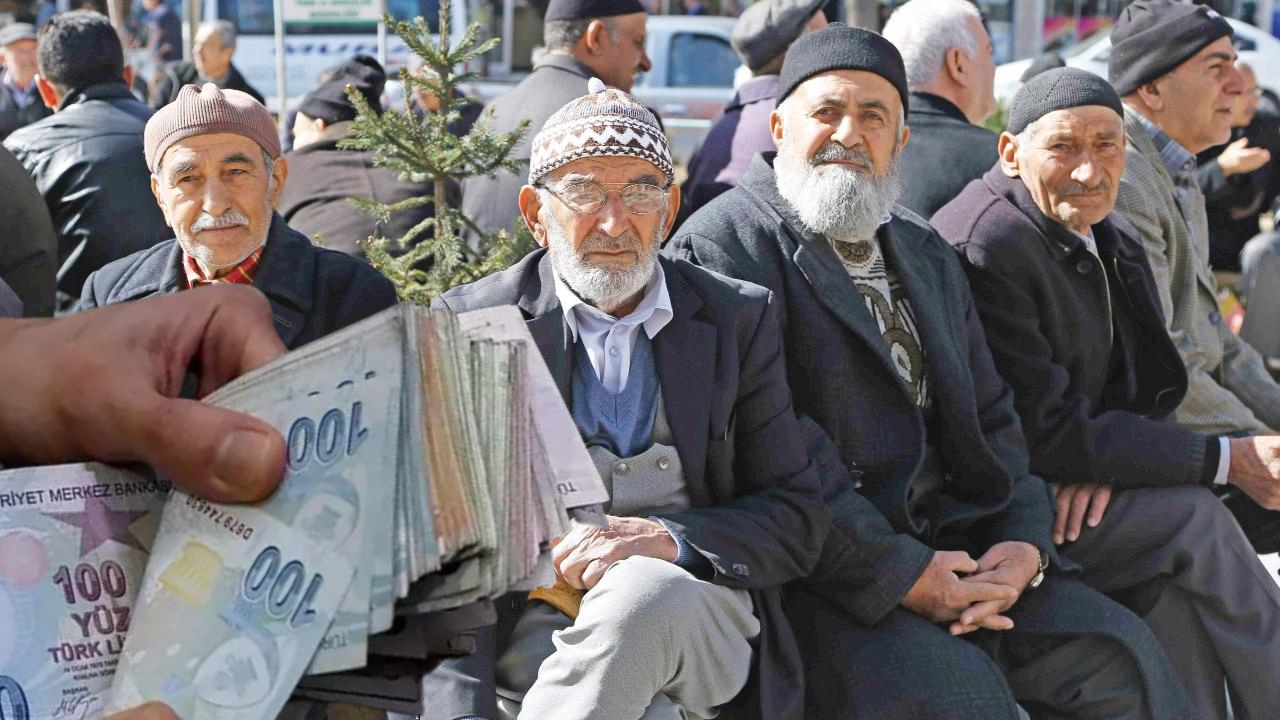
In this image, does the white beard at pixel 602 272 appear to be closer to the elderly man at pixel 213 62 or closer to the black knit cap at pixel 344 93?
the black knit cap at pixel 344 93

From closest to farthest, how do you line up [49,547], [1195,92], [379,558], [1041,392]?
[379,558], [49,547], [1041,392], [1195,92]

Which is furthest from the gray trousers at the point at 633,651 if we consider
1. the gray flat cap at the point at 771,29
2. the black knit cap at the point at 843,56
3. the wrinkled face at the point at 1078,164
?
the gray flat cap at the point at 771,29

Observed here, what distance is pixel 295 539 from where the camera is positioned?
1562mm

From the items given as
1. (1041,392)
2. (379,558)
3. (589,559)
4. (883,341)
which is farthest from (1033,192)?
(379,558)

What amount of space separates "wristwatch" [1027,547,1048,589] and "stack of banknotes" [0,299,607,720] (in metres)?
2.47

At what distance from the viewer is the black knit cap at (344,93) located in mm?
6176

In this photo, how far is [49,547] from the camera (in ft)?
5.49

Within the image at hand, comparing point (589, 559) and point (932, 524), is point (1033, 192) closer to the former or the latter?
point (932, 524)

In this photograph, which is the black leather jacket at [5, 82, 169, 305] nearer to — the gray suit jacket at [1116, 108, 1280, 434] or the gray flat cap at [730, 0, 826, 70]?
the gray flat cap at [730, 0, 826, 70]

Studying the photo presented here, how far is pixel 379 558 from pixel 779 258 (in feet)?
8.06

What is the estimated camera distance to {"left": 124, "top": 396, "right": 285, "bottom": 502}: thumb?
1.52 meters

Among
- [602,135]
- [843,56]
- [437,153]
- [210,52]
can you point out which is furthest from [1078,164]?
[210,52]

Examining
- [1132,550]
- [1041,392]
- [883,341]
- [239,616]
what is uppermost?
[239,616]

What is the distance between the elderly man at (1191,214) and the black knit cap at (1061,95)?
55cm
